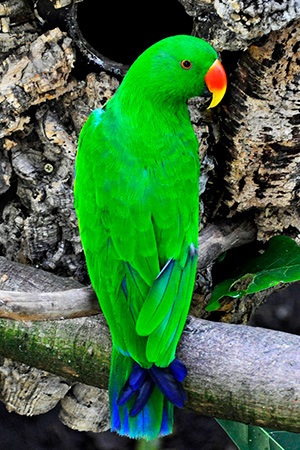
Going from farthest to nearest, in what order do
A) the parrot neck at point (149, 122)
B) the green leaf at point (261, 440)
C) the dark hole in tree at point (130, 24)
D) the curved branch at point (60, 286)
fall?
the dark hole in tree at point (130, 24), the green leaf at point (261, 440), the parrot neck at point (149, 122), the curved branch at point (60, 286)

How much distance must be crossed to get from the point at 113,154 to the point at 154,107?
0.12 meters

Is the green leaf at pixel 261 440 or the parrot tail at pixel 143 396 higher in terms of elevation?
the parrot tail at pixel 143 396

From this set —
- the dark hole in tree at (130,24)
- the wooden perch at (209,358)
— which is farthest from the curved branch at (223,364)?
the dark hole in tree at (130,24)

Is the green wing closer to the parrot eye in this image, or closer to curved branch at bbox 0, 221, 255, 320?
curved branch at bbox 0, 221, 255, 320

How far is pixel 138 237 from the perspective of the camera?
152 centimetres

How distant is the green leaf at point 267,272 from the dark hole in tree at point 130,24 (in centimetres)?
65

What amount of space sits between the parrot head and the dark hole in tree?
565 millimetres

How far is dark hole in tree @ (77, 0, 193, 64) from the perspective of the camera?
2072 millimetres

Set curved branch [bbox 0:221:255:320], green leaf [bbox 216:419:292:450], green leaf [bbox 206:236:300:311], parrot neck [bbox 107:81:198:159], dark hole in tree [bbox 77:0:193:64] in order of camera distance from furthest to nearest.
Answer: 1. dark hole in tree [bbox 77:0:193:64]
2. green leaf [bbox 216:419:292:450]
3. green leaf [bbox 206:236:300:311]
4. parrot neck [bbox 107:81:198:159]
5. curved branch [bbox 0:221:255:320]

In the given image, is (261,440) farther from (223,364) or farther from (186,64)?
(186,64)

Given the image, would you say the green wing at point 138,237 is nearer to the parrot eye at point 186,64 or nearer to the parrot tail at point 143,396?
the parrot tail at point 143,396

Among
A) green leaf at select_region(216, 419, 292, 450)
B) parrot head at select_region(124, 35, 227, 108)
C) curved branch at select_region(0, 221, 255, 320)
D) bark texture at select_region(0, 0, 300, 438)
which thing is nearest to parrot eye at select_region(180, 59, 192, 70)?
parrot head at select_region(124, 35, 227, 108)

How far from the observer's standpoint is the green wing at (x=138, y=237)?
1475mm

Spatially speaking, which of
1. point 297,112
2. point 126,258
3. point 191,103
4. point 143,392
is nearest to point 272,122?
point 297,112
